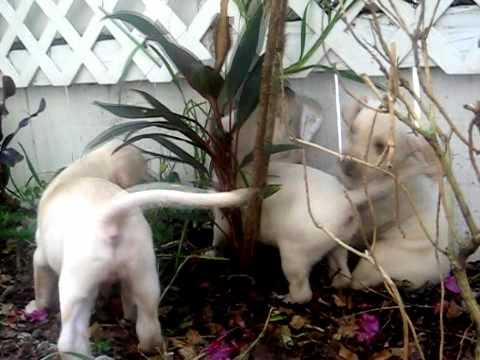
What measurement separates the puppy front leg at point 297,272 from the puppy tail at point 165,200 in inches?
11.8

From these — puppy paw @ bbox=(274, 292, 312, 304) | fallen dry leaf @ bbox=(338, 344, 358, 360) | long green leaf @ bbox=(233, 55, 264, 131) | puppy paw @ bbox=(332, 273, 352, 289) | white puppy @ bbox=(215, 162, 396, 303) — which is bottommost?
fallen dry leaf @ bbox=(338, 344, 358, 360)

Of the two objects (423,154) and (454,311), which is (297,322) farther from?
(423,154)

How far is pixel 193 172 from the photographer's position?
156cm

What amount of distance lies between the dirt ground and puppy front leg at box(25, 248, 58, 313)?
0.03 meters

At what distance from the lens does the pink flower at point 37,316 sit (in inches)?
55.1

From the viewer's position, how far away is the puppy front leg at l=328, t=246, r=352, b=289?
1.52m

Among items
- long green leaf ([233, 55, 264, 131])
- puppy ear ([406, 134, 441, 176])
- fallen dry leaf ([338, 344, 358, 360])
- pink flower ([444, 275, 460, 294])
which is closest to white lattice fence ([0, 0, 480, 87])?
long green leaf ([233, 55, 264, 131])

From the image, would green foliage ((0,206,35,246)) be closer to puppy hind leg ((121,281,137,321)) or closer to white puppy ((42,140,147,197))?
white puppy ((42,140,147,197))

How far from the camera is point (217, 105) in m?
1.48

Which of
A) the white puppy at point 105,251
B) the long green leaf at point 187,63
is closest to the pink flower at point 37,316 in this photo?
the white puppy at point 105,251

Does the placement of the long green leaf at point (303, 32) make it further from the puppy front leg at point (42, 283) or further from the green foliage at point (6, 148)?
the green foliage at point (6, 148)

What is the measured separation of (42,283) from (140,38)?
88 cm

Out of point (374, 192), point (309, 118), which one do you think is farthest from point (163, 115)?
point (374, 192)

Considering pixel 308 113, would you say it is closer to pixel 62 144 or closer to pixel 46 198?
pixel 46 198
